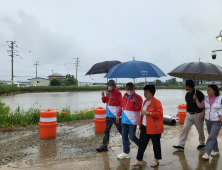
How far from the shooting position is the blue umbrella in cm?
389

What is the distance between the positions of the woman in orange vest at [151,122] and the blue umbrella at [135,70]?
39cm

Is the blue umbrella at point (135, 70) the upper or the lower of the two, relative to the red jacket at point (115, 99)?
upper

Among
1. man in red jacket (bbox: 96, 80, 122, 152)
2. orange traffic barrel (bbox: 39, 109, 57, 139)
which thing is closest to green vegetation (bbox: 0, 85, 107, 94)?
orange traffic barrel (bbox: 39, 109, 57, 139)

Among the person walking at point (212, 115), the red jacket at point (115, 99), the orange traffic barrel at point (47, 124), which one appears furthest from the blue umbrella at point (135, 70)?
the orange traffic barrel at point (47, 124)

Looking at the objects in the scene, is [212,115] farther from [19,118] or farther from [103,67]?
[19,118]

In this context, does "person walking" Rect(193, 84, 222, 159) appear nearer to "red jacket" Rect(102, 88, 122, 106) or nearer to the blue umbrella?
the blue umbrella

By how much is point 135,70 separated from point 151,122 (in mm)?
1103

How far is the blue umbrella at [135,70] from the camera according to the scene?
3887mm

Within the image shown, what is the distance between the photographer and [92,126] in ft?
24.2

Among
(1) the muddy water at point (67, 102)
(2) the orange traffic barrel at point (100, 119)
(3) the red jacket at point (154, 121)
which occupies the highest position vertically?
(3) the red jacket at point (154, 121)

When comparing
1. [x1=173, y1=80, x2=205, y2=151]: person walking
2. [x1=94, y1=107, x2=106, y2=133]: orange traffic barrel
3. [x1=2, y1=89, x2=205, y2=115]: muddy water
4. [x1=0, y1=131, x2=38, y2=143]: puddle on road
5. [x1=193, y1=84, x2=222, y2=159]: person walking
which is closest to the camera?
[x1=193, y1=84, x2=222, y2=159]: person walking

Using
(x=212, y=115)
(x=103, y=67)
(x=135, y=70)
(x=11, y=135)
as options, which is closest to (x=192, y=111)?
(x=212, y=115)

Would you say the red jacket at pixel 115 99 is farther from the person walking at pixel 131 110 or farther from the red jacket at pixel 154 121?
the red jacket at pixel 154 121

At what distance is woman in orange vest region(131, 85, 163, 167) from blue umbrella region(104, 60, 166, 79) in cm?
39
